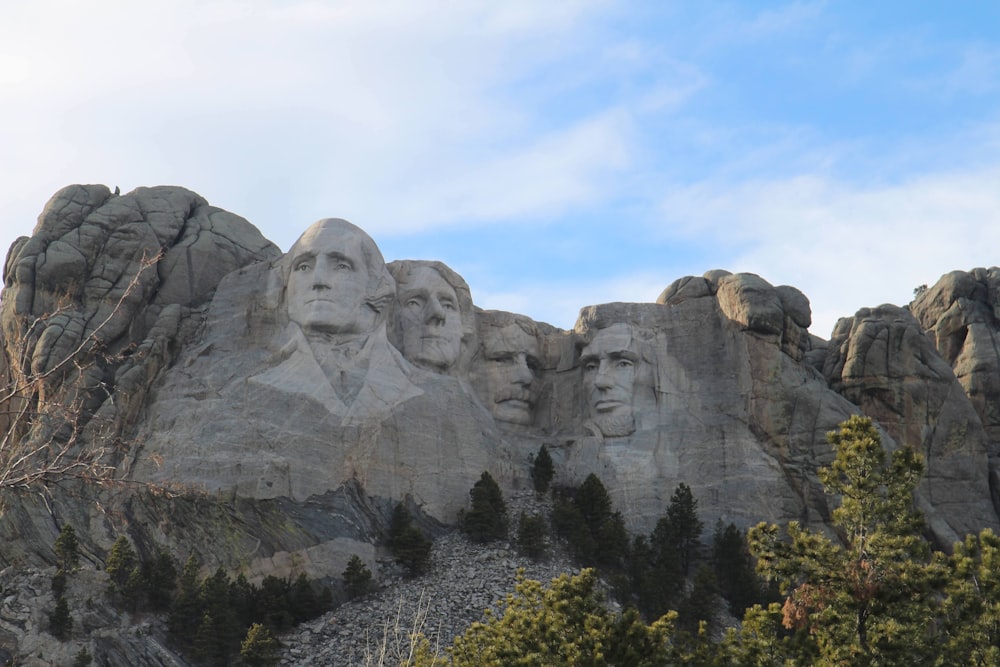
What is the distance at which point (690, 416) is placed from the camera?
49.4 m

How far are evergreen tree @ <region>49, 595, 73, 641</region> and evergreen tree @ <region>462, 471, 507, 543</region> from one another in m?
11.1

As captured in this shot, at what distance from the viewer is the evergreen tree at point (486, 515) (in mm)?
44438

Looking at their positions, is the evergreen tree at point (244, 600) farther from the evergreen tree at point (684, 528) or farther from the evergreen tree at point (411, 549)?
the evergreen tree at point (684, 528)

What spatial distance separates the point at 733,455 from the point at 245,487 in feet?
46.7

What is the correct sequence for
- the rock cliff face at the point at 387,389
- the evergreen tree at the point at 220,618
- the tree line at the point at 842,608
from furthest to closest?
the rock cliff face at the point at 387,389, the evergreen tree at the point at 220,618, the tree line at the point at 842,608

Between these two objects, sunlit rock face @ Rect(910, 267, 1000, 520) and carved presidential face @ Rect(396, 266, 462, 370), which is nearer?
carved presidential face @ Rect(396, 266, 462, 370)

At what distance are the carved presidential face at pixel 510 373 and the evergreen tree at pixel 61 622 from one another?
16404 millimetres

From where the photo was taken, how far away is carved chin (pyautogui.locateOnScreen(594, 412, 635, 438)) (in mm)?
49438

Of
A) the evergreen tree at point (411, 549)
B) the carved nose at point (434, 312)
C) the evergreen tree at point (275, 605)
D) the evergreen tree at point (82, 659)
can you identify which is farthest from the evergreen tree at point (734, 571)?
the evergreen tree at point (82, 659)

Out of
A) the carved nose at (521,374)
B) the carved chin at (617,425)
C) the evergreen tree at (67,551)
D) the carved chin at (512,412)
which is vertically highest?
the carved nose at (521,374)

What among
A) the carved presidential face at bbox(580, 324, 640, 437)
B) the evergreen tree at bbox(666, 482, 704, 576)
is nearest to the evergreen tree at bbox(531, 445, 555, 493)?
the carved presidential face at bbox(580, 324, 640, 437)

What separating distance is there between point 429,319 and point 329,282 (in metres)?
3.65

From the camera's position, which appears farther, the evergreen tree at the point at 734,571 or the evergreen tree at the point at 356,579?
the evergreen tree at the point at 734,571

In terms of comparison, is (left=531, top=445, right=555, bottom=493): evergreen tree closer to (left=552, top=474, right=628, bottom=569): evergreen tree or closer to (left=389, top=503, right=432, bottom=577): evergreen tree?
(left=552, top=474, right=628, bottom=569): evergreen tree
